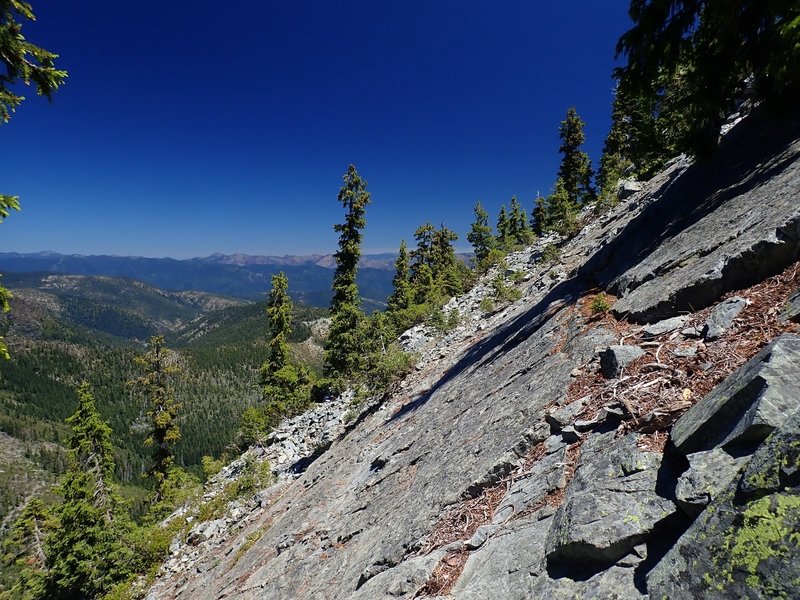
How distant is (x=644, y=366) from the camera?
16.9ft

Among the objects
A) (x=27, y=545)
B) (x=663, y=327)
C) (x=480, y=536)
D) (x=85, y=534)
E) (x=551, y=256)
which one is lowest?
(x=27, y=545)

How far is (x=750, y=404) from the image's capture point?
2.94m

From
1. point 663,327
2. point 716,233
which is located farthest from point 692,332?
point 716,233

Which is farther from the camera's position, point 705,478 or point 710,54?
point 710,54

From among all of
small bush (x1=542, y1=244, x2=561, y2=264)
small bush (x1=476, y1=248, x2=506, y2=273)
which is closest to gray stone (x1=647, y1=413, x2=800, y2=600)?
small bush (x1=542, y1=244, x2=561, y2=264)

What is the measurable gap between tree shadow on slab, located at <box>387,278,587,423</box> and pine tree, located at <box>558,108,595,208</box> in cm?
3778

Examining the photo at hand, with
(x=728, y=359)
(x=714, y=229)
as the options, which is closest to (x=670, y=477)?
(x=728, y=359)

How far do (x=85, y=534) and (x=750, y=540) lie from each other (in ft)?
99.9

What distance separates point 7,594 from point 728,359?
3866cm

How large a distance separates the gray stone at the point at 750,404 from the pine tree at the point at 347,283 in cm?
2662

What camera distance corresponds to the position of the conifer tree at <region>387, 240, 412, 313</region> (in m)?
44.3

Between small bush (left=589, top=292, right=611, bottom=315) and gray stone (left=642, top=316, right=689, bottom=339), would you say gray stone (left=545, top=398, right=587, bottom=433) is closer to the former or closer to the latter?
gray stone (left=642, top=316, right=689, bottom=339)

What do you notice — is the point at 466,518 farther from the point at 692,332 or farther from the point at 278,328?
the point at 278,328

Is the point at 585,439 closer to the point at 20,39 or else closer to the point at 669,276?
the point at 669,276
